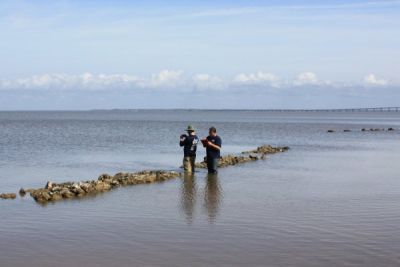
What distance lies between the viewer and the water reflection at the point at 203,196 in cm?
1337

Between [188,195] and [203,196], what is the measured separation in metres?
0.45

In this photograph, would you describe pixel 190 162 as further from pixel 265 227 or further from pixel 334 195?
pixel 265 227

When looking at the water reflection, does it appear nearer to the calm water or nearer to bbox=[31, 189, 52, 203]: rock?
the calm water

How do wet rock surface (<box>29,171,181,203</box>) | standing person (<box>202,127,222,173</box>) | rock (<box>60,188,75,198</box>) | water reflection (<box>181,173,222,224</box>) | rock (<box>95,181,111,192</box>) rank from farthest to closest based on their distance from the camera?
standing person (<box>202,127,222,173</box>)
rock (<box>95,181,111,192</box>)
rock (<box>60,188,75,198</box>)
wet rock surface (<box>29,171,181,203</box>)
water reflection (<box>181,173,222,224</box>)

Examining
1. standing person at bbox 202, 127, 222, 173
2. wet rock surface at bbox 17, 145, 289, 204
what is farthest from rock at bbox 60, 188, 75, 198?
standing person at bbox 202, 127, 222, 173

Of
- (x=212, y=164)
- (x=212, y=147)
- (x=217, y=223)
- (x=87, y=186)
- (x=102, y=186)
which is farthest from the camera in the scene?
(x=212, y=164)

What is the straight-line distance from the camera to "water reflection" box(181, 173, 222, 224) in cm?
1337

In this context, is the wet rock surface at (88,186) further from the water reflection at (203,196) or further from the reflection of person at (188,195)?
the water reflection at (203,196)

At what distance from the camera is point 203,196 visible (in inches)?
639

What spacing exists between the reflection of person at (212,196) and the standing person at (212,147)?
84 cm

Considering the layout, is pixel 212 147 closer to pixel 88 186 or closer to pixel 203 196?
pixel 203 196

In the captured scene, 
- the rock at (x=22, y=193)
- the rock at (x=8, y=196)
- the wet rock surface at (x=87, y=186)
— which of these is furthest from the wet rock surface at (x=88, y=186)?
the rock at (x=8, y=196)

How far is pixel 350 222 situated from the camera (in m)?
12.2

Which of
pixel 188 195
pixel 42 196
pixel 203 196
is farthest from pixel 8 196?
pixel 203 196
